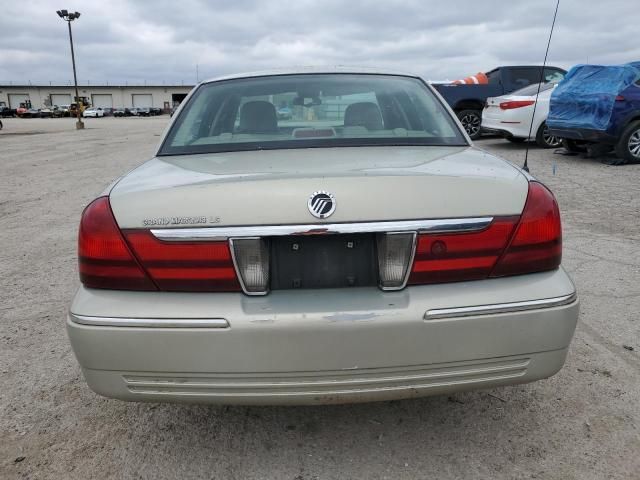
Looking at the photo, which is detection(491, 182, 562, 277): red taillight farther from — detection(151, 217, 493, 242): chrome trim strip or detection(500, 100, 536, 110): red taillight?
detection(500, 100, 536, 110): red taillight

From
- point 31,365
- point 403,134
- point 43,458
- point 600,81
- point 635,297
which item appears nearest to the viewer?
point 43,458

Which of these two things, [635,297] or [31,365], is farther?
[635,297]

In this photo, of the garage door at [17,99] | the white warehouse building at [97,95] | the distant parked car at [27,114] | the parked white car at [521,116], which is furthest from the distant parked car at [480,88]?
the garage door at [17,99]

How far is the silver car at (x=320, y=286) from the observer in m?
1.82

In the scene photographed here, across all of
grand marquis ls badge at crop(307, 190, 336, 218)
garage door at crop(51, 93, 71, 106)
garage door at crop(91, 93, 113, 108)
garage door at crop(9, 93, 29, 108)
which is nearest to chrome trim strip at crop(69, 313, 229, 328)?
grand marquis ls badge at crop(307, 190, 336, 218)

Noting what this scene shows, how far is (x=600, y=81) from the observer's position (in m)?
9.48

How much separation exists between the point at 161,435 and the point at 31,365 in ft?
3.52

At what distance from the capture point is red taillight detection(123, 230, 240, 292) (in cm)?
185

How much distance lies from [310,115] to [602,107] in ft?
26.3

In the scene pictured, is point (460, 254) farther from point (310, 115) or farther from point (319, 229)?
point (310, 115)

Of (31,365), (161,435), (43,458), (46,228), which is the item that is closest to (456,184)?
(161,435)

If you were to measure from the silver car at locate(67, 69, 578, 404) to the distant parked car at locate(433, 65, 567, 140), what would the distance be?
42.9 ft

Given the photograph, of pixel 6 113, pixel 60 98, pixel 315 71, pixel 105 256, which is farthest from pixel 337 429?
pixel 60 98

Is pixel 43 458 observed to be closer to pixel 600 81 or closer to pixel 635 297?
pixel 635 297
